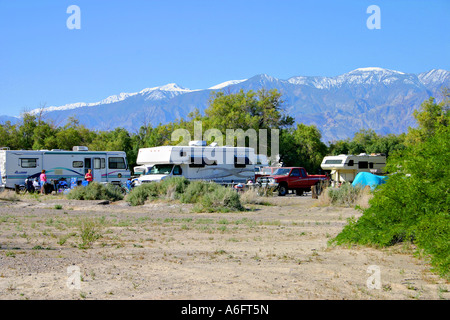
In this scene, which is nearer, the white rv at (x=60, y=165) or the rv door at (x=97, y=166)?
the white rv at (x=60, y=165)

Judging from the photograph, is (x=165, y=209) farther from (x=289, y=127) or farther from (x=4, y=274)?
(x=289, y=127)

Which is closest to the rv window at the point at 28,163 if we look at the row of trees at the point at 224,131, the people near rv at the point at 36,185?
the people near rv at the point at 36,185

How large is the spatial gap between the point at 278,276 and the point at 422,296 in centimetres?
188

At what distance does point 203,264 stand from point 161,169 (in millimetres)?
19558

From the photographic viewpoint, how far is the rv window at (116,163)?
3120 centimetres

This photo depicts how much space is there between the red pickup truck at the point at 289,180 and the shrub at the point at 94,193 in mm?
8704

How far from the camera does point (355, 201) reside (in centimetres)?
2025

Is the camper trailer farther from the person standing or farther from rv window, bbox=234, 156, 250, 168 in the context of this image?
the person standing

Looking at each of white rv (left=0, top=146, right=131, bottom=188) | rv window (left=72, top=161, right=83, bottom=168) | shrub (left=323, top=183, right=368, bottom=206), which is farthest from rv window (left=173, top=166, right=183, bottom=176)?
shrub (left=323, top=183, right=368, bottom=206)

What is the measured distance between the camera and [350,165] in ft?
114

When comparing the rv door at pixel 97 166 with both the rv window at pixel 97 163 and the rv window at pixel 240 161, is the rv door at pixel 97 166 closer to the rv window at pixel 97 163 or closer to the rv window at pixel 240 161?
the rv window at pixel 97 163

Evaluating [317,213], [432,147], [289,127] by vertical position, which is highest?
[289,127]
